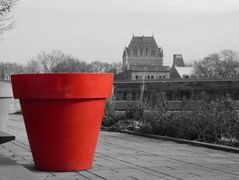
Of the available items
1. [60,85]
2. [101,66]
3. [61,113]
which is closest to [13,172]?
[61,113]

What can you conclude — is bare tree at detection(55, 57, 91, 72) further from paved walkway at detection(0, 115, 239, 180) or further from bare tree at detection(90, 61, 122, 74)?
paved walkway at detection(0, 115, 239, 180)

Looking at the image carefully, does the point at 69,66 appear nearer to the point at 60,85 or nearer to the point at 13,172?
the point at 60,85

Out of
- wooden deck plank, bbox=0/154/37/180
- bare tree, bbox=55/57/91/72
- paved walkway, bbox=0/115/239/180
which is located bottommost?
paved walkway, bbox=0/115/239/180

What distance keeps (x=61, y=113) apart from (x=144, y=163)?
152 centimetres

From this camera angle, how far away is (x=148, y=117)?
40.3 ft

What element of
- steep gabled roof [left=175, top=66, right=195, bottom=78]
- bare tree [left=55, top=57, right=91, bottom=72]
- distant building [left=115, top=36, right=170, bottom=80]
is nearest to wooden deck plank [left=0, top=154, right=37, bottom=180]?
bare tree [left=55, top=57, right=91, bottom=72]

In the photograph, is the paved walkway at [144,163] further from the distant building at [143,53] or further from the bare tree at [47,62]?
the distant building at [143,53]

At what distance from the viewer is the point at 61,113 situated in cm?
520

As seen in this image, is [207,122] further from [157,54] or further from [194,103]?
[157,54]

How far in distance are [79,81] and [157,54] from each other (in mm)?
153146

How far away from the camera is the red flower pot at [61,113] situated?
5.14 metres

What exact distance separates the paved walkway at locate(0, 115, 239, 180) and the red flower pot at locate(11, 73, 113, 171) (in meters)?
0.19

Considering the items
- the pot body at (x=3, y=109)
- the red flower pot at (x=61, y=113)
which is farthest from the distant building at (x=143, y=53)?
the red flower pot at (x=61, y=113)

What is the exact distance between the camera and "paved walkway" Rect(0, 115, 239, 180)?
5.12m
